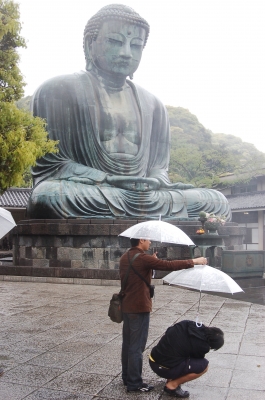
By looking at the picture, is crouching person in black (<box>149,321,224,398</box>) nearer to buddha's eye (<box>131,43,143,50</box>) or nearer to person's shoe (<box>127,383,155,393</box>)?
person's shoe (<box>127,383,155,393</box>)

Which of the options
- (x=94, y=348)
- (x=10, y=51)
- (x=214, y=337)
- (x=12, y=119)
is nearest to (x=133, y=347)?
(x=214, y=337)

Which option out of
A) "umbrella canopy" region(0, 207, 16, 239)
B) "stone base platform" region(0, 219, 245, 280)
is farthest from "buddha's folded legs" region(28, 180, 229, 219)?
"umbrella canopy" region(0, 207, 16, 239)

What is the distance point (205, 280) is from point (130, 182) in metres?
8.60

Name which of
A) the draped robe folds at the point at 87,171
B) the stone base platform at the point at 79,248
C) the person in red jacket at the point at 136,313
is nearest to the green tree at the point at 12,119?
the person in red jacket at the point at 136,313

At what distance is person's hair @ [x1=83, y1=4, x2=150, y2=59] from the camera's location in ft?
41.8

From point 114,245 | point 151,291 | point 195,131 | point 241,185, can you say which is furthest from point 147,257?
point 195,131

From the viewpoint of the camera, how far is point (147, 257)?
3.71 metres

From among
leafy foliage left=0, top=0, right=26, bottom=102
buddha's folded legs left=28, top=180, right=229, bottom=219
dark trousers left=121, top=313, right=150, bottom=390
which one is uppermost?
leafy foliage left=0, top=0, right=26, bottom=102

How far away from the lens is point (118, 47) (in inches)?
512

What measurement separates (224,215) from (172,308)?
5828mm

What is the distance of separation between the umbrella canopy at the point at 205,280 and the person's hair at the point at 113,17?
34.4ft

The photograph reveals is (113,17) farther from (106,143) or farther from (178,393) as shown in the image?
(178,393)

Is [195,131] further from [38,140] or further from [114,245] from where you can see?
[38,140]

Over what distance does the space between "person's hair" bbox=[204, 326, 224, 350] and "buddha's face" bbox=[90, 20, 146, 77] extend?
10.6 metres
